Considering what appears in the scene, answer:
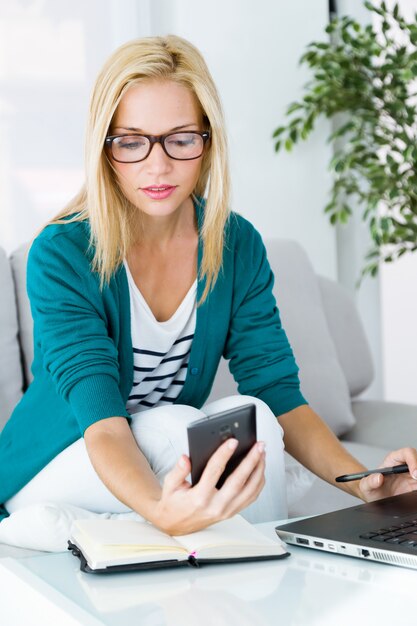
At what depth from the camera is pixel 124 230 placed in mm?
1433

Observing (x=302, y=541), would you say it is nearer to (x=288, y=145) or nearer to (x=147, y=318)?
(x=147, y=318)

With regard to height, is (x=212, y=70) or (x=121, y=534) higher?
(x=212, y=70)

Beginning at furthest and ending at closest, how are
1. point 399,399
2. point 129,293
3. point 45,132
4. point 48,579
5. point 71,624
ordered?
1. point 399,399
2. point 45,132
3. point 129,293
4. point 48,579
5. point 71,624

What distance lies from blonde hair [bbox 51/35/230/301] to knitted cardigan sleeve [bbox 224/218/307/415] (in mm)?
83

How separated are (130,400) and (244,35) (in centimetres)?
200

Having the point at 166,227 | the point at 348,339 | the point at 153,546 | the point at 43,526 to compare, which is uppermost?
the point at 166,227

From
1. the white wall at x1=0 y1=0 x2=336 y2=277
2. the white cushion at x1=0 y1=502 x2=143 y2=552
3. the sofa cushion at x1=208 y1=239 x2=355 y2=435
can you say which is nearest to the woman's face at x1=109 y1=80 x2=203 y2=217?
the white cushion at x1=0 y1=502 x2=143 y2=552

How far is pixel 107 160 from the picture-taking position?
1359 millimetres

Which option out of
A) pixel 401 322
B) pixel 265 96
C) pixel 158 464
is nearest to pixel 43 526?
pixel 158 464

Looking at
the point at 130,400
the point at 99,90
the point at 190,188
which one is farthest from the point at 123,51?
the point at 130,400

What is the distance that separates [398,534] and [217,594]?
0.24 meters

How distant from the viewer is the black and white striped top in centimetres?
145

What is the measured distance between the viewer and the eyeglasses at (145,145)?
1.31m

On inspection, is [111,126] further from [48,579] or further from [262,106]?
[262,106]
